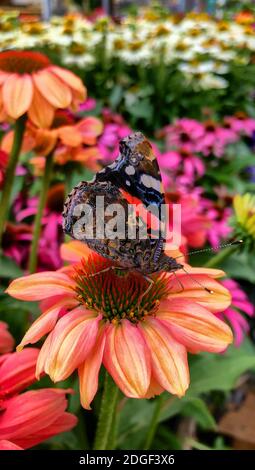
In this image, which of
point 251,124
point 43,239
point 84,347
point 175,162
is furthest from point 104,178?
point 251,124

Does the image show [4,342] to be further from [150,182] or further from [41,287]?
[150,182]

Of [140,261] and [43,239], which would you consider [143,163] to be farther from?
[43,239]

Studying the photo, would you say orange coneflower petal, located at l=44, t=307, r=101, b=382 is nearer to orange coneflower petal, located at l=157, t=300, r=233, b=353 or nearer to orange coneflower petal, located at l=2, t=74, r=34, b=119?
orange coneflower petal, located at l=157, t=300, r=233, b=353

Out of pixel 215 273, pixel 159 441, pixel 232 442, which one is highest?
pixel 215 273

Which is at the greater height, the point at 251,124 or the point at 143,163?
the point at 251,124

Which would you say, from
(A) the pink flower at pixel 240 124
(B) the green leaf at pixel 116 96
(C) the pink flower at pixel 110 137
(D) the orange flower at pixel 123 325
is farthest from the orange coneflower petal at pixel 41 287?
(B) the green leaf at pixel 116 96
